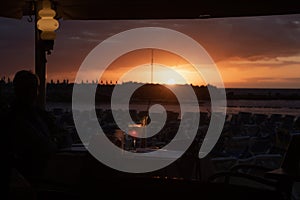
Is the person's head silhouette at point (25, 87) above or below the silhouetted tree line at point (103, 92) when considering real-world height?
below

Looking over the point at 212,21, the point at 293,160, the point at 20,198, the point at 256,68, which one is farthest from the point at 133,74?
the point at 20,198

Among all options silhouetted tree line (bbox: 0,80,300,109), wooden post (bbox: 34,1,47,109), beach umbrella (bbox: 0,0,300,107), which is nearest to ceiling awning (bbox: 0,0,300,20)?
beach umbrella (bbox: 0,0,300,107)

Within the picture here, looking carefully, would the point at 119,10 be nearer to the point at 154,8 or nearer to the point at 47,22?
the point at 154,8

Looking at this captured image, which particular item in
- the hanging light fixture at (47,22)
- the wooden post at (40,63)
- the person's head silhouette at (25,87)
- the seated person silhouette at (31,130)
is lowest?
the seated person silhouette at (31,130)

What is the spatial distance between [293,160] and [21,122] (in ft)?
5.40

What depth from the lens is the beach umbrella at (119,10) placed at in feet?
13.9

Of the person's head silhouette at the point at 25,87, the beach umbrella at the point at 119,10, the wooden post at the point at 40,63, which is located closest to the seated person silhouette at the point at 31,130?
the person's head silhouette at the point at 25,87

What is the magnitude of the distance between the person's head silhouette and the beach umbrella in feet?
5.58

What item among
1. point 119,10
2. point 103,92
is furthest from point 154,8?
point 103,92

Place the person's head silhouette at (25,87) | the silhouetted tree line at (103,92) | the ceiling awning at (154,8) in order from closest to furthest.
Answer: the person's head silhouette at (25,87) < the ceiling awning at (154,8) < the silhouetted tree line at (103,92)

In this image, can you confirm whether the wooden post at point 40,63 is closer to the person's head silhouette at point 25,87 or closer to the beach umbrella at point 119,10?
the beach umbrella at point 119,10

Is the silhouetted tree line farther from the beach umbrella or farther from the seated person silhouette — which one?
the beach umbrella

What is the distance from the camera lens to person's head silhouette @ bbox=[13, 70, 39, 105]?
2.78 meters

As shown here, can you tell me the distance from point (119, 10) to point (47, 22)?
700mm
